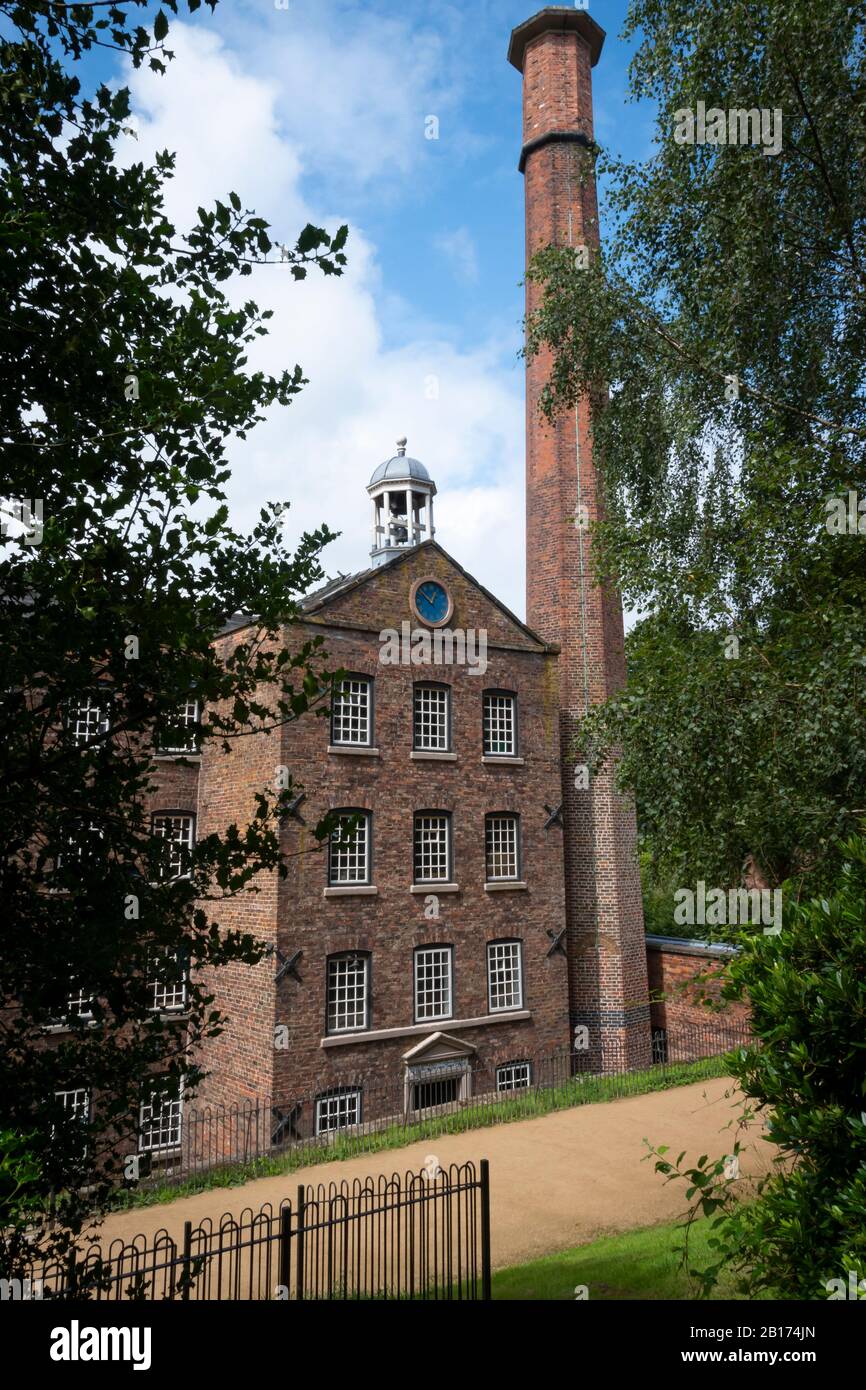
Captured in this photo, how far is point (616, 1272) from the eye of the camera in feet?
34.5

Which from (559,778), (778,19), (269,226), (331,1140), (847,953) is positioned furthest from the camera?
(559,778)

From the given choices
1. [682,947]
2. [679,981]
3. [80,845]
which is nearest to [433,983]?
[679,981]

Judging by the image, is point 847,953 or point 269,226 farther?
point 269,226

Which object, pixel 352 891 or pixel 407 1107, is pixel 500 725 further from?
pixel 407 1107

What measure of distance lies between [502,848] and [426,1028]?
486 centimetres

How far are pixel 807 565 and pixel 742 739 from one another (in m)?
2.34

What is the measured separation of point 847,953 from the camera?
179 inches

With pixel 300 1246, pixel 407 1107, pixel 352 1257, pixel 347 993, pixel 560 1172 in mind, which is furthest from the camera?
pixel 407 1107

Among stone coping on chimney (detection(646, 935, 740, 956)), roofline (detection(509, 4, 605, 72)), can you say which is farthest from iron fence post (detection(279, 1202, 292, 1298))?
roofline (detection(509, 4, 605, 72))

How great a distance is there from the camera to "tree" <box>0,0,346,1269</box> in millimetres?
4645

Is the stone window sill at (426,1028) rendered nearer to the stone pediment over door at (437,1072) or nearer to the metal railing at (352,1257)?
the stone pediment over door at (437,1072)

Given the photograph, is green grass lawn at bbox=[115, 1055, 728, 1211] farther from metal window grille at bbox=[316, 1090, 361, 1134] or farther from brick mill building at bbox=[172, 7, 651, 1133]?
brick mill building at bbox=[172, 7, 651, 1133]

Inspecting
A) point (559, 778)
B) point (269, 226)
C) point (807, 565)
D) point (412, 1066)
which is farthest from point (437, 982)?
point (269, 226)

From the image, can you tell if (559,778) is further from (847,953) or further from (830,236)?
(847,953)
